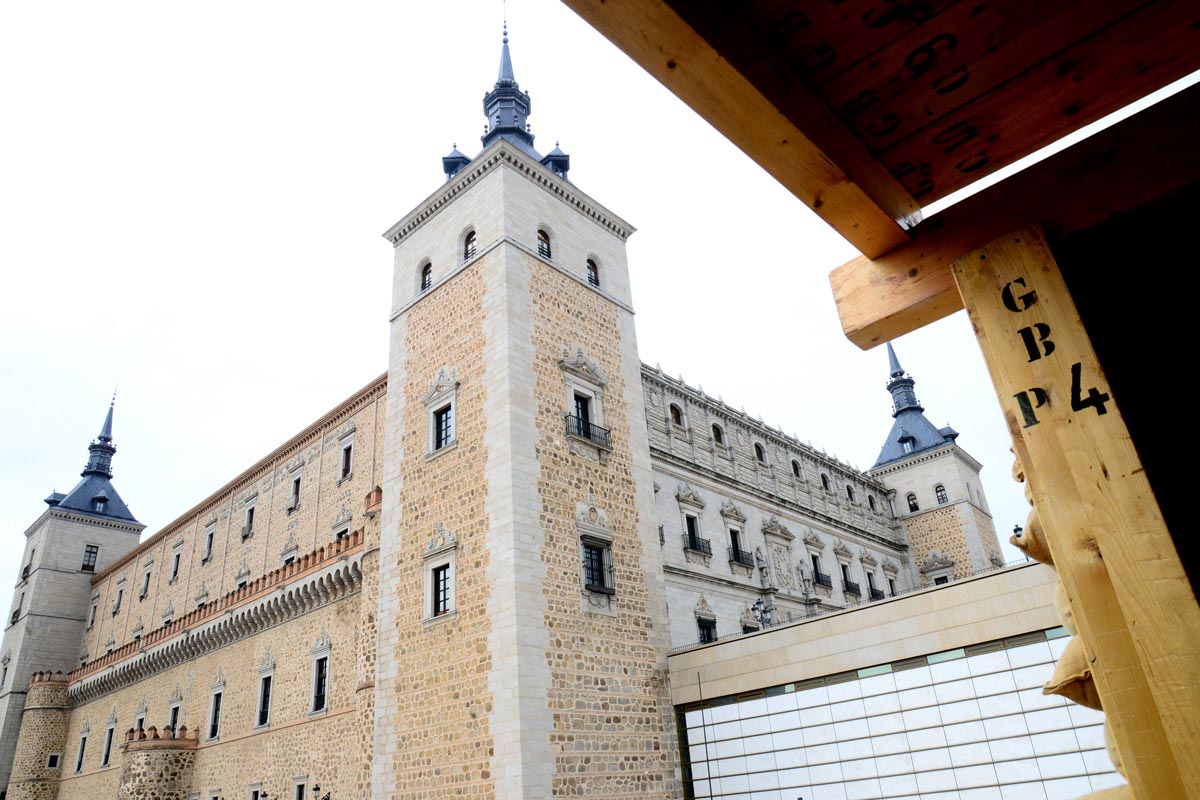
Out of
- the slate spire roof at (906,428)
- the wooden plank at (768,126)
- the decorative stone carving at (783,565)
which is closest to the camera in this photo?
the wooden plank at (768,126)

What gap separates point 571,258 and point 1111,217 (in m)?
18.6

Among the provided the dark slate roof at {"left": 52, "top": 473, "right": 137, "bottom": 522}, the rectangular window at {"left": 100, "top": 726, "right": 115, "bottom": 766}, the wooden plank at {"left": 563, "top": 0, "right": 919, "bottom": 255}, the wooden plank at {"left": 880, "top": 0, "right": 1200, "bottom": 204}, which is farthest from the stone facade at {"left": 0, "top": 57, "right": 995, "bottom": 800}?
the dark slate roof at {"left": 52, "top": 473, "right": 137, "bottom": 522}

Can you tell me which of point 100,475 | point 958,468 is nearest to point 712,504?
point 958,468

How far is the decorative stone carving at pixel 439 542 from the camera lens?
55.7 ft

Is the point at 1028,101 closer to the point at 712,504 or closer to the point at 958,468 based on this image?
the point at 712,504

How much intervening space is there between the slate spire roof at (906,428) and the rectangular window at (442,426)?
92.2 feet

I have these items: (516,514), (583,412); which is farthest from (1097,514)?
(583,412)

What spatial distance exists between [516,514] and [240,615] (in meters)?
13.6

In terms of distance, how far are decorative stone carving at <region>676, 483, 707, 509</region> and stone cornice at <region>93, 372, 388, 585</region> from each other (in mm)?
9122

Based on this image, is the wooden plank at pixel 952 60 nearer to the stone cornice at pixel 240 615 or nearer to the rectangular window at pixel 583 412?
the rectangular window at pixel 583 412

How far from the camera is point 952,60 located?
2.70m

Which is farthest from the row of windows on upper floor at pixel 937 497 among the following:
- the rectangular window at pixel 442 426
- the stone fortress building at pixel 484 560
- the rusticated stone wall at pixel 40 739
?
the rusticated stone wall at pixel 40 739

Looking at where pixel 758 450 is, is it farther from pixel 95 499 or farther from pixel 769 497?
pixel 95 499

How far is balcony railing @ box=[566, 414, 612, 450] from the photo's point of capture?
18.1 m
